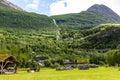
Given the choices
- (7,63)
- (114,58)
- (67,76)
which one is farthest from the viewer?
(114,58)

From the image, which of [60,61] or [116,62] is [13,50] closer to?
[116,62]

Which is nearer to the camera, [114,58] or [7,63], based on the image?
[7,63]

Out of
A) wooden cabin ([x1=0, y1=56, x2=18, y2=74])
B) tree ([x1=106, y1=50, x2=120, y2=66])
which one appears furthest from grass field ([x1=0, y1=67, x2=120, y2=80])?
tree ([x1=106, y1=50, x2=120, y2=66])

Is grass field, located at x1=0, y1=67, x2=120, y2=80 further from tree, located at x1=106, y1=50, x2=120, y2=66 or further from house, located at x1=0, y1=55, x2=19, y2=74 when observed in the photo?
tree, located at x1=106, y1=50, x2=120, y2=66

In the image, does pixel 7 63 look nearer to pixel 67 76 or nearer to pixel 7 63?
pixel 7 63

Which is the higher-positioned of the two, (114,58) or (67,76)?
(67,76)

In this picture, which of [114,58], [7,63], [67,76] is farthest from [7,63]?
[114,58]

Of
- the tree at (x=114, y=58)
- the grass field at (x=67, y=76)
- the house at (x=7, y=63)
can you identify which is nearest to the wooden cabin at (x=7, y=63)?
the house at (x=7, y=63)

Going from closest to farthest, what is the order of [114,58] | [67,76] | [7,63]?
[67,76] → [7,63] → [114,58]

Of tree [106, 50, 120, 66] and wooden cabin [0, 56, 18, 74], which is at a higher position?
wooden cabin [0, 56, 18, 74]

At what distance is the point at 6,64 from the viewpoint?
89.1 metres

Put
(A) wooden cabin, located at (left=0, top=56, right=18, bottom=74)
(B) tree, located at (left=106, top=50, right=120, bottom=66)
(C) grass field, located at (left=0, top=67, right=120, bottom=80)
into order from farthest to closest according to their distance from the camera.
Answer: (B) tree, located at (left=106, top=50, right=120, bottom=66)
(A) wooden cabin, located at (left=0, top=56, right=18, bottom=74)
(C) grass field, located at (left=0, top=67, right=120, bottom=80)

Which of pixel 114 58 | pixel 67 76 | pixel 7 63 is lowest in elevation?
pixel 114 58

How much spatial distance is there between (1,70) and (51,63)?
9619cm
